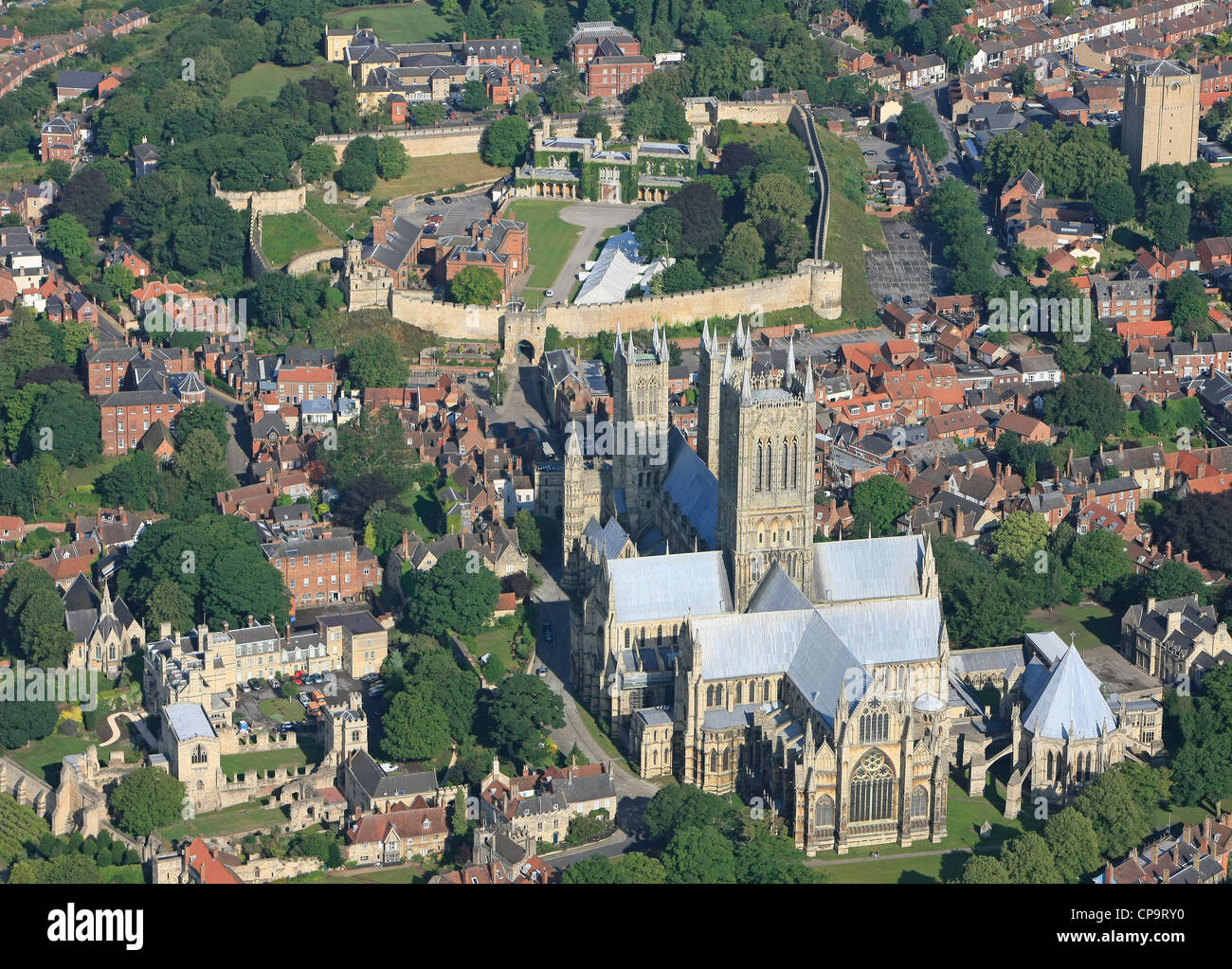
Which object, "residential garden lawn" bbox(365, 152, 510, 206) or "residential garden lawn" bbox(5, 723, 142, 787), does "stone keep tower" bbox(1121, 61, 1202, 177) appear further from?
"residential garden lawn" bbox(5, 723, 142, 787)

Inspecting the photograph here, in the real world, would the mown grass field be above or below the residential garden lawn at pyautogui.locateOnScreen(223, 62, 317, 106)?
below

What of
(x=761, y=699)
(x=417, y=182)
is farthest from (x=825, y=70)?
(x=761, y=699)

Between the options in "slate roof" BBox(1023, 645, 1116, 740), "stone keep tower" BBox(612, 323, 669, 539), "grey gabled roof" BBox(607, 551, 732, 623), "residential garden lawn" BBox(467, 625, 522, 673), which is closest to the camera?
"slate roof" BBox(1023, 645, 1116, 740)

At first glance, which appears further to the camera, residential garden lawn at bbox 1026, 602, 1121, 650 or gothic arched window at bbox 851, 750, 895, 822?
residential garden lawn at bbox 1026, 602, 1121, 650

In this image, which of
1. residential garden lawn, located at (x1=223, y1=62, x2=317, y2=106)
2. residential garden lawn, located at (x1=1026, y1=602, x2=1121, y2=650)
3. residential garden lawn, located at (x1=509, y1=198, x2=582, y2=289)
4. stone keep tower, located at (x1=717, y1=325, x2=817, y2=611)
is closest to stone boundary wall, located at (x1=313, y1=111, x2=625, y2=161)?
residential garden lawn, located at (x1=509, y1=198, x2=582, y2=289)

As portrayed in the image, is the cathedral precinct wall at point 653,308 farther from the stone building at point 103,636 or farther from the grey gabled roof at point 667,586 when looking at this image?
the grey gabled roof at point 667,586

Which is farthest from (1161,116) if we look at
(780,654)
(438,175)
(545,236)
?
(780,654)

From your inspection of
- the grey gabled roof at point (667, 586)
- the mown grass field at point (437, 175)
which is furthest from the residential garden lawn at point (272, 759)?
the mown grass field at point (437, 175)
